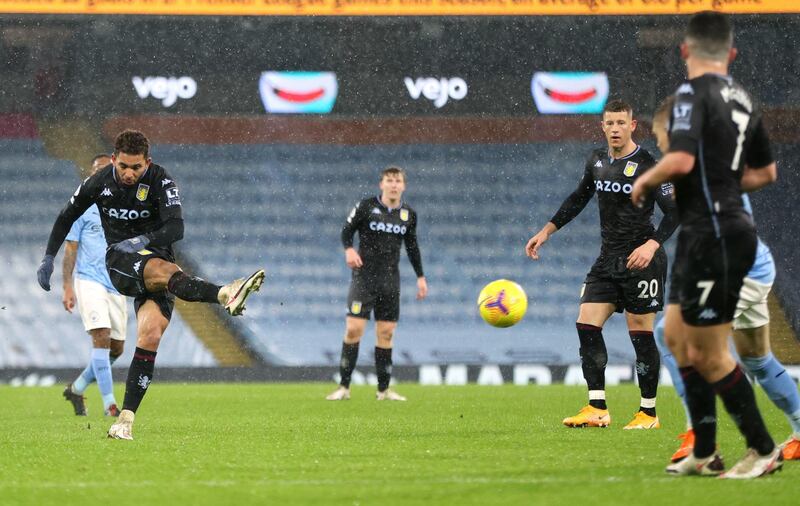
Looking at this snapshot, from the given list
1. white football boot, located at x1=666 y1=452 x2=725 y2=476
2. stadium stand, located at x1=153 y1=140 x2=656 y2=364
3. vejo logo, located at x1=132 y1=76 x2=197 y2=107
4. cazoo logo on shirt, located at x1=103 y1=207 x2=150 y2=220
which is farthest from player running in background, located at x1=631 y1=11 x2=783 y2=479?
stadium stand, located at x1=153 y1=140 x2=656 y2=364

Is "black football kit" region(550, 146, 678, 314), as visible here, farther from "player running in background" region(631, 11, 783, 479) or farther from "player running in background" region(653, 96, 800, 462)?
"player running in background" region(631, 11, 783, 479)

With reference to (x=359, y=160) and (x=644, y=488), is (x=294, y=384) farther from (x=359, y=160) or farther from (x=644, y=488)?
(x=644, y=488)

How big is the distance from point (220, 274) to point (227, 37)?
4237mm

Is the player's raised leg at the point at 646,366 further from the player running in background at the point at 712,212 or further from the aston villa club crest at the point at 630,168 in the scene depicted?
the player running in background at the point at 712,212

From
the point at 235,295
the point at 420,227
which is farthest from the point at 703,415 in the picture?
the point at 420,227

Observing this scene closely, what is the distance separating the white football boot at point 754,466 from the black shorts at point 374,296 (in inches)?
292

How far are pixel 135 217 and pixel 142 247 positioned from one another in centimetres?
25

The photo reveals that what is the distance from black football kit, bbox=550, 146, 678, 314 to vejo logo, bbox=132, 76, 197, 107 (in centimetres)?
849

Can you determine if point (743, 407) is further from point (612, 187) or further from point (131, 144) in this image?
point (131, 144)

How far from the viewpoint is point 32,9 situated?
1562 centimetres

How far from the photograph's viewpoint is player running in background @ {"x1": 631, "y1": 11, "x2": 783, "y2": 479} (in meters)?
4.96

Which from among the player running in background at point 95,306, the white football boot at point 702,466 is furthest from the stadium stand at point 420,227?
the white football boot at point 702,466

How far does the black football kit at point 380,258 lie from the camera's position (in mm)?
12445

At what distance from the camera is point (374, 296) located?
12.5m
